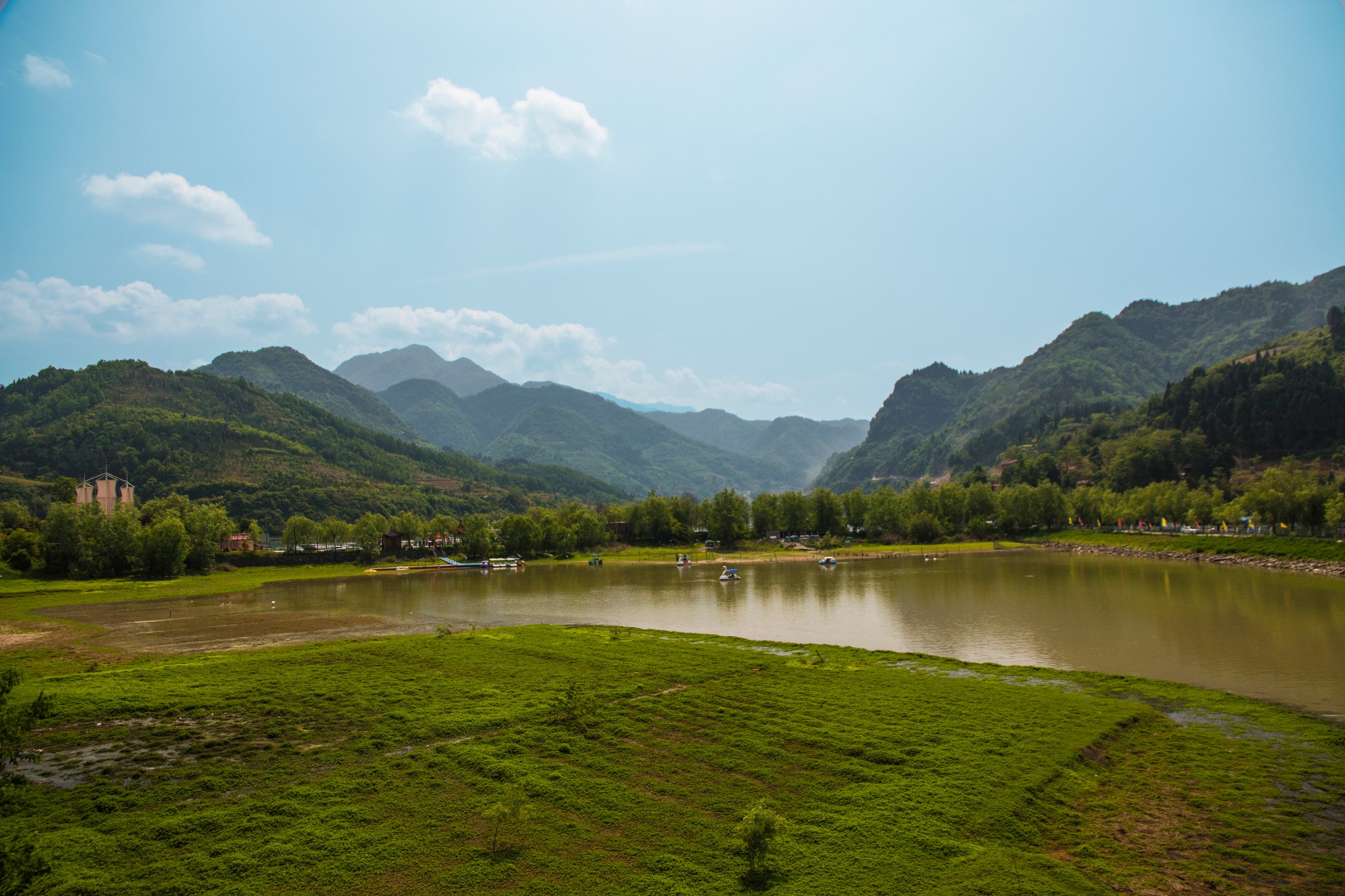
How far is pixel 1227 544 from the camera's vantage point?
7900cm

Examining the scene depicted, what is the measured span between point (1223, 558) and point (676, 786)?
3397 inches

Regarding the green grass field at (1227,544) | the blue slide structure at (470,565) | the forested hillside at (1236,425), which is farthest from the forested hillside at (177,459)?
the forested hillside at (1236,425)

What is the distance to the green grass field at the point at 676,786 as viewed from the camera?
35.1ft

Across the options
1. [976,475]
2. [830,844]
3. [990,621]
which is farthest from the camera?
[976,475]

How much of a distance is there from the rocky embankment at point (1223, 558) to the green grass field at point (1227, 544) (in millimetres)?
725

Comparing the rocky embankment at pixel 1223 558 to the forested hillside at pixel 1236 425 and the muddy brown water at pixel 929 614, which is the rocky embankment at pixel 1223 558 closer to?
the muddy brown water at pixel 929 614

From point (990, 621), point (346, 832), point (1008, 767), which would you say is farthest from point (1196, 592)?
point (346, 832)

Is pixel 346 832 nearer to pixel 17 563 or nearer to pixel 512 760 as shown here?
pixel 512 760

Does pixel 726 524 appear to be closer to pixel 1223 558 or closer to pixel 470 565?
pixel 470 565

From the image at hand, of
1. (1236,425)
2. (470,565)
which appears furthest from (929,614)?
(1236,425)

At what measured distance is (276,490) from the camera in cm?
16150

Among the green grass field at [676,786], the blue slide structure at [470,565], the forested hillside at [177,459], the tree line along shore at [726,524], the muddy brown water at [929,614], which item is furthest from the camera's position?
the forested hillside at [177,459]

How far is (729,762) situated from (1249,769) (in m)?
11.4

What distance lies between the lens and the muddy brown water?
2838 centimetres
